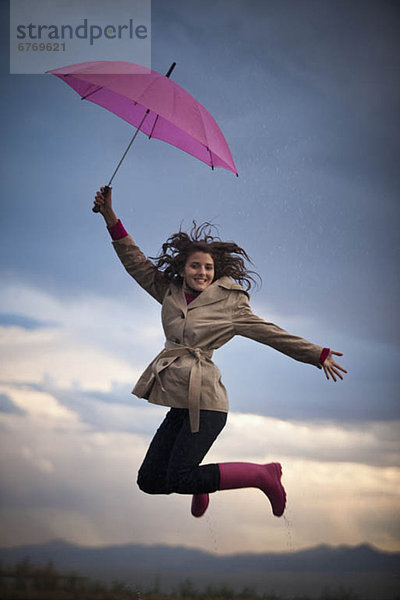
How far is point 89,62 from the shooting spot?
17.4ft

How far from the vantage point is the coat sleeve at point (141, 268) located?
17.0 feet

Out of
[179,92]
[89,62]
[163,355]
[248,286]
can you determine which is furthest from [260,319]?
[89,62]

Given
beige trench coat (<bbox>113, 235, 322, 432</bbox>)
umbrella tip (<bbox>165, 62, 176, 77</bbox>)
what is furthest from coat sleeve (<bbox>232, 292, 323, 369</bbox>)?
umbrella tip (<bbox>165, 62, 176, 77</bbox>)

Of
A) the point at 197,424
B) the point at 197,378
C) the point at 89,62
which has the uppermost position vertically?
the point at 89,62

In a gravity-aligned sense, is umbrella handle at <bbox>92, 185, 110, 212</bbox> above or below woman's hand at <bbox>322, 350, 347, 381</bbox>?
above

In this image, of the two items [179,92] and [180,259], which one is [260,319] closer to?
[180,259]

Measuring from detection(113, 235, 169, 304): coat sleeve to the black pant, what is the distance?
0.99 meters

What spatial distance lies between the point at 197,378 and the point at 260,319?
66 cm

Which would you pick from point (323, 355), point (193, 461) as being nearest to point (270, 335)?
point (323, 355)

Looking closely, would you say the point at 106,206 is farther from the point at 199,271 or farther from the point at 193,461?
the point at 193,461

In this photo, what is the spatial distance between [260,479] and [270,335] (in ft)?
3.57

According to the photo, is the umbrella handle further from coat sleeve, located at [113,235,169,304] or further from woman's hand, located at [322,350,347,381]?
woman's hand, located at [322,350,347,381]

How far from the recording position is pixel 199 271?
5000mm

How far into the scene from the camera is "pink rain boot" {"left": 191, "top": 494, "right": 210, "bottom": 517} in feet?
16.7
